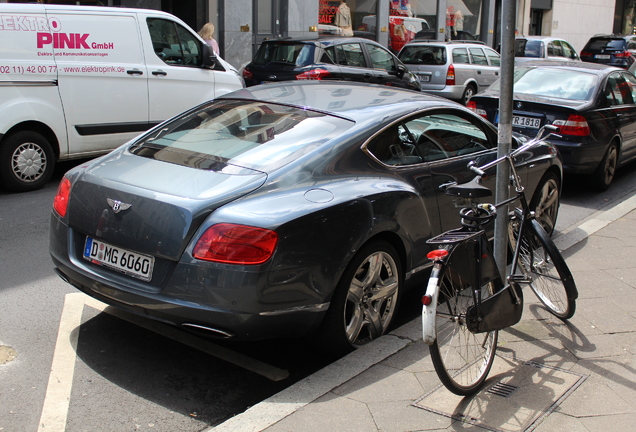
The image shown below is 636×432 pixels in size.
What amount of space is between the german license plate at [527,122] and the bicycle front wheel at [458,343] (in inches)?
216

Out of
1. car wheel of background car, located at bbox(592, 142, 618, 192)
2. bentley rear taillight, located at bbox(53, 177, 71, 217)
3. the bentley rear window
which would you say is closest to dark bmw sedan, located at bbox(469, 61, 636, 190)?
car wheel of background car, located at bbox(592, 142, 618, 192)

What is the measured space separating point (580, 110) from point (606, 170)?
105 cm

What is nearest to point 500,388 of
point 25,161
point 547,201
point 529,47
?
point 547,201

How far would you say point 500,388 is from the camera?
3.76 metres

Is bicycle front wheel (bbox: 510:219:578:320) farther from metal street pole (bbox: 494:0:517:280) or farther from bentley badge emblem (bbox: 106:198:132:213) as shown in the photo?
bentley badge emblem (bbox: 106:198:132:213)

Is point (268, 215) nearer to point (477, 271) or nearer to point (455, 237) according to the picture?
point (455, 237)

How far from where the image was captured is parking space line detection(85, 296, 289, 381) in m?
4.11

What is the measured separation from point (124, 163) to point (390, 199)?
155 centimetres

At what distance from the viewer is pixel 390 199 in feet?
14.0

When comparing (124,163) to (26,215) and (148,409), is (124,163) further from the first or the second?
(26,215)

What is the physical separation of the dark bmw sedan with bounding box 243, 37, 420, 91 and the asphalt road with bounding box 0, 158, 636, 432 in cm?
875

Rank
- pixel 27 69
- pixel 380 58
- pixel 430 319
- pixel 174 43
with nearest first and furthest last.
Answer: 1. pixel 430 319
2. pixel 27 69
3. pixel 174 43
4. pixel 380 58

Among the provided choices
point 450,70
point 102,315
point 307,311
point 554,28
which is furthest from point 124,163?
point 554,28

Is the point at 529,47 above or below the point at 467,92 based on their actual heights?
above
